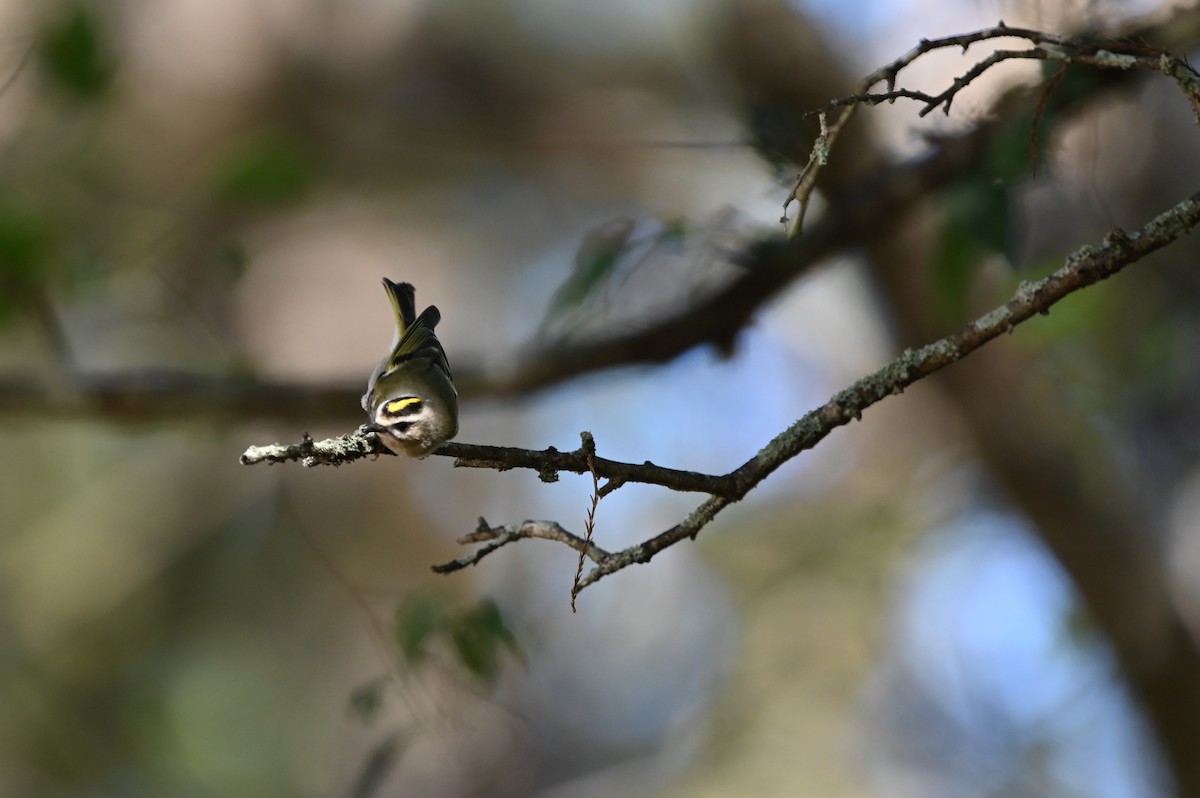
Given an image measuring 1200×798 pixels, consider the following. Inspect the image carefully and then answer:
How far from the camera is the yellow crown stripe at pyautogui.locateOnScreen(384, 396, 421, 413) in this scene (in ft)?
3.53

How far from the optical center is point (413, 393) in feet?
3.67

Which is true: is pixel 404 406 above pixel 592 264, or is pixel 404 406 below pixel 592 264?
below

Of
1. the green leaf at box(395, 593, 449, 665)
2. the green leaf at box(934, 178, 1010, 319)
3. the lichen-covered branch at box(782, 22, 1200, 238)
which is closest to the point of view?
the lichen-covered branch at box(782, 22, 1200, 238)

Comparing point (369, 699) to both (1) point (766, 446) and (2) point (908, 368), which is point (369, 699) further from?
(2) point (908, 368)

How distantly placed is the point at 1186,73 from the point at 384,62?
4722mm

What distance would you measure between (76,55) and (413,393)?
1.64 metres

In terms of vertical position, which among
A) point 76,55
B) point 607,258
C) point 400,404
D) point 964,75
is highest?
point 76,55

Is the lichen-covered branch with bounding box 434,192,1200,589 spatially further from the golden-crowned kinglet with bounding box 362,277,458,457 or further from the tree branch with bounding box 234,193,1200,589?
the golden-crowned kinglet with bounding box 362,277,458,457

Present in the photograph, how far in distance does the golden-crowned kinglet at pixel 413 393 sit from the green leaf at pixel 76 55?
129cm

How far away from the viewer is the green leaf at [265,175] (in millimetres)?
2273

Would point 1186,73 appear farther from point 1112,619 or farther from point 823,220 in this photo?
point 1112,619

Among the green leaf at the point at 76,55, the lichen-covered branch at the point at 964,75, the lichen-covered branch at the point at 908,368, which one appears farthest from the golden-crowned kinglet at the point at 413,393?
the green leaf at the point at 76,55

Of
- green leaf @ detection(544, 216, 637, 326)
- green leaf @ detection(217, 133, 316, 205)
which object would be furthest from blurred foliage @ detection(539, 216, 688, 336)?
green leaf @ detection(217, 133, 316, 205)

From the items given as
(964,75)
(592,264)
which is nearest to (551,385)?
(592,264)
